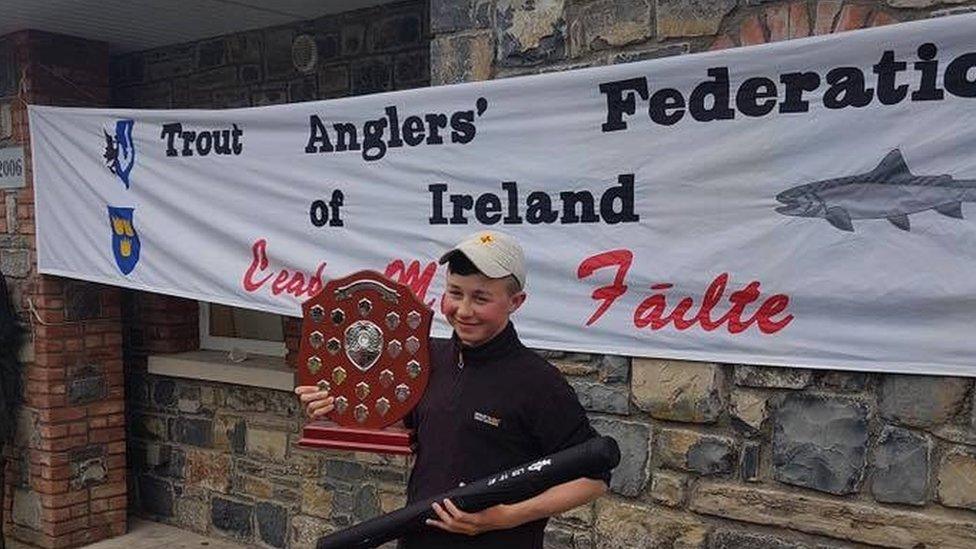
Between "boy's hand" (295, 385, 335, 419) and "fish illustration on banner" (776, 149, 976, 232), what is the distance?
1273 mm

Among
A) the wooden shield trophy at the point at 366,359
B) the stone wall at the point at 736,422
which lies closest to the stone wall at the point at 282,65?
the stone wall at the point at 736,422

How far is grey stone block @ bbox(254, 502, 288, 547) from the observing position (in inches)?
179

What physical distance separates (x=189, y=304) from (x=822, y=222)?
3946 mm

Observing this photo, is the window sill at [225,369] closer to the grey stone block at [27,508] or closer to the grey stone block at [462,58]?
the grey stone block at [27,508]

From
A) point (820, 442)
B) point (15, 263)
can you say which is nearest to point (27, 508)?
point (15, 263)

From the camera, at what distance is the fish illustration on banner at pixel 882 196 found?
2.15m

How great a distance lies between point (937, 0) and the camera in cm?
221

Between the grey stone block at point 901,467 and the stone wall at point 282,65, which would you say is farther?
the stone wall at point 282,65

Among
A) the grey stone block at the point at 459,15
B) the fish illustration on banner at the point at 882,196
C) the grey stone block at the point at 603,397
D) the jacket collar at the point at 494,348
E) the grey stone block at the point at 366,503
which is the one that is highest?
the grey stone block at the point at 459,15

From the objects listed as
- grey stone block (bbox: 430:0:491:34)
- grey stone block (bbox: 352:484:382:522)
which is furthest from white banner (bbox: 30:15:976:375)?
grey stone block (bbox: 352:484:382:522)

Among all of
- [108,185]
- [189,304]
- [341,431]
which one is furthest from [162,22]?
[341,431]

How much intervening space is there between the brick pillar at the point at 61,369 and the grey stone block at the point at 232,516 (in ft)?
1.81

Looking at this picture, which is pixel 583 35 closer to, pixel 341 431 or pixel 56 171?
pixel 341 431

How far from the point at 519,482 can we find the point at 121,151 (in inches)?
121
